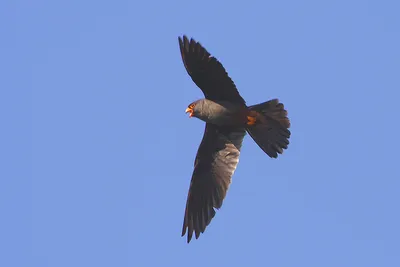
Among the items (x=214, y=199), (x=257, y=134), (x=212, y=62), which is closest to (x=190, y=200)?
A: (x=214, y=199)

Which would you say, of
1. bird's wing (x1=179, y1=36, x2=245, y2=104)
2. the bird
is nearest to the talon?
the bird

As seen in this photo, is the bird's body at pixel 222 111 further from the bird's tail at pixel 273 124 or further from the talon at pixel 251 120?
the bird's tail at pixel 273 124

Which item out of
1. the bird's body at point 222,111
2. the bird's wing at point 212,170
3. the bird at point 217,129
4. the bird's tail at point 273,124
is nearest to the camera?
the bird at point 217,129

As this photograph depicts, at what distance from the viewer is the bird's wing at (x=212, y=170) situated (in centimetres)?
1562

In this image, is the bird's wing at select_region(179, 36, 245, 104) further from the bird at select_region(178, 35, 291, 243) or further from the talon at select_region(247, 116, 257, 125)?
the talon at select_region(247, 116, 257, 125)

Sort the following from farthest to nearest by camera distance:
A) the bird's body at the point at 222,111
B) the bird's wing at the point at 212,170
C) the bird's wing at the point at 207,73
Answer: the bird's wing at the point at 212,170
the bird's body at the point at 222,111
the bird's wing at the point at 207,73

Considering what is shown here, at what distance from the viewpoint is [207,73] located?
560 inches

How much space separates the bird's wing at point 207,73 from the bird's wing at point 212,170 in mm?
1191

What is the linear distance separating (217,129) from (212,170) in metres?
0.77

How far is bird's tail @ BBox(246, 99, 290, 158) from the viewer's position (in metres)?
14.5

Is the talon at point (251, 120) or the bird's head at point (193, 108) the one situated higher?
the bird's head at point (193, 108)

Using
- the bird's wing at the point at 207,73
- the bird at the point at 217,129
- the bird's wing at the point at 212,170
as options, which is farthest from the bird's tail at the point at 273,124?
the bird's wing at the point at 212,170

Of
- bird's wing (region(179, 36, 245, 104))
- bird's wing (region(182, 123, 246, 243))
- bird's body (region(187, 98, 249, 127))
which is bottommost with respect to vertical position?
bird's wing (region(182, 123, 246, 243))

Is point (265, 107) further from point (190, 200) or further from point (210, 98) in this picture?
point (190, 200)
